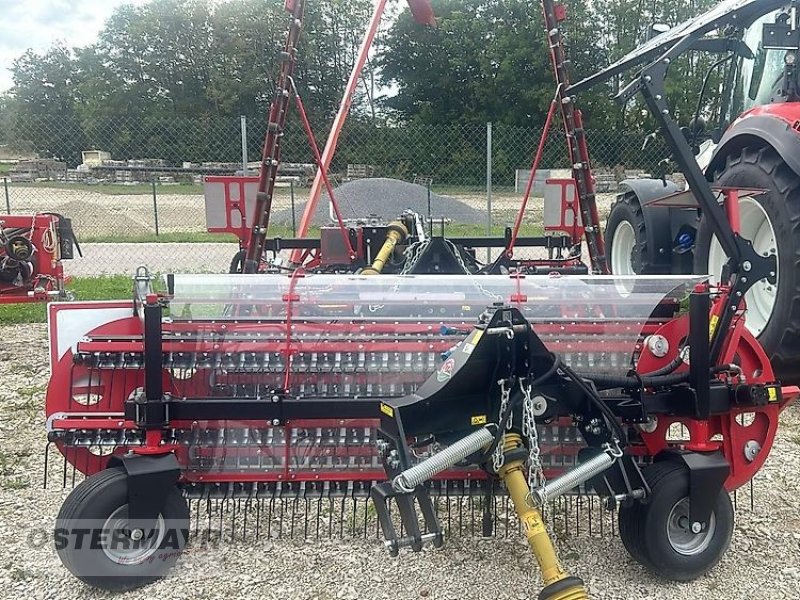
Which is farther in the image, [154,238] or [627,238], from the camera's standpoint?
→ [154,238]

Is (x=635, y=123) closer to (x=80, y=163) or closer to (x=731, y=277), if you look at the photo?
(x=80, y=163)

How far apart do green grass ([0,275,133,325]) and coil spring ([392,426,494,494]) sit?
5331 mm

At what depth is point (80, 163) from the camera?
18.0 metres

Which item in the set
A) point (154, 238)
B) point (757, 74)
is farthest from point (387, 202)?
point (757, 74)

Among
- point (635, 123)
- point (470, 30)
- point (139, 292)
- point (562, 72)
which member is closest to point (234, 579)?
point (139, 292)

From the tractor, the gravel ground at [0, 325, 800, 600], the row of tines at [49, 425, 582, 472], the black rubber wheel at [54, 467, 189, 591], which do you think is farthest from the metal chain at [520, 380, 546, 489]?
the black rubber wheel at [54, 467, 189, 591]

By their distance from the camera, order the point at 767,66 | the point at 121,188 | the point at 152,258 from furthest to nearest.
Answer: the point at 121,188, the point at 152,258, the point at 767,66

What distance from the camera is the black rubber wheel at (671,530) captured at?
101 inches

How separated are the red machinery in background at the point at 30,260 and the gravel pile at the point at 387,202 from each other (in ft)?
29.6

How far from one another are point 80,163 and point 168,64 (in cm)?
1969

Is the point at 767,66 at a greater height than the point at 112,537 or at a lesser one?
greater

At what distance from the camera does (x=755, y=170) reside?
422 centimetres

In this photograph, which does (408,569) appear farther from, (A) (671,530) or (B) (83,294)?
(B) (83,294)

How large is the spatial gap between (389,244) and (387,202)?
9.84 metres
